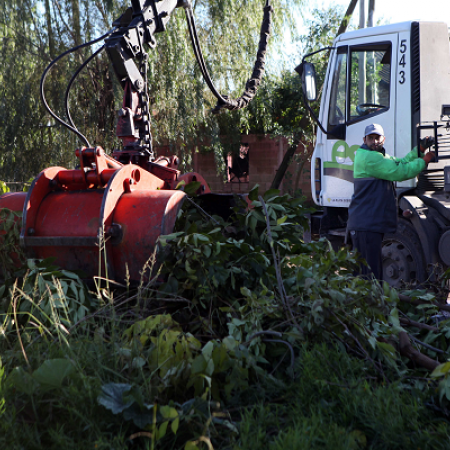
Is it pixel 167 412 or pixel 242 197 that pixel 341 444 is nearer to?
pixel 167 412

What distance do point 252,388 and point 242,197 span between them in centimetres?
162

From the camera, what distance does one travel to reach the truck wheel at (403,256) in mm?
4797

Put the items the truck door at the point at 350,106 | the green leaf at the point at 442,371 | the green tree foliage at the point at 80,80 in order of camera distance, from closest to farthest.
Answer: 1. the green leaf at the point at 442,371
2. the truck door at the point at 350,106
3. the green tree foliage at the point at 80,80

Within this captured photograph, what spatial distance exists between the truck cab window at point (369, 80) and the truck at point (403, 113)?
11 mm

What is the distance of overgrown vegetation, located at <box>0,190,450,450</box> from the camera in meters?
1.86

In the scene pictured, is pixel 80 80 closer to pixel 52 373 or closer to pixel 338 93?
pixel 338 93

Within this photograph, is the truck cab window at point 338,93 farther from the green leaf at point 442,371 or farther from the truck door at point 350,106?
the green leaf at point 442,371

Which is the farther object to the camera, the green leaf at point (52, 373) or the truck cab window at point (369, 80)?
the truck cab window at point (369, 80)

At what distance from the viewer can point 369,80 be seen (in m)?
5.40

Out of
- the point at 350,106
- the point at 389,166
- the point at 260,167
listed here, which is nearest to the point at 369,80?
the point at 350,106

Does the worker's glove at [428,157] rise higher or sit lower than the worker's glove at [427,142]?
lower

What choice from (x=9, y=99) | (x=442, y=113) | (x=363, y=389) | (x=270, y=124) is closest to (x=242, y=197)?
(x=363, y=389)

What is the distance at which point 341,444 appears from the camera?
1.76m

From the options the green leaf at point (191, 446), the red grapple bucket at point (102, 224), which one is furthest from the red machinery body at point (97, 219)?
the green leaf at point (191, 446)
